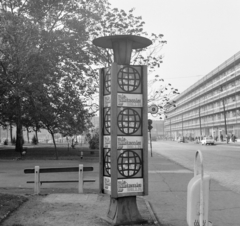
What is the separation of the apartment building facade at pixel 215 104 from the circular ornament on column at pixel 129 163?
56.9 meters

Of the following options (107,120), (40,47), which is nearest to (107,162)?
(107,120)

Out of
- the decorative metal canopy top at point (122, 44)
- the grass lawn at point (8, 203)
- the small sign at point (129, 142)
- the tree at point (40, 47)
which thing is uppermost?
the tree at point (40, 47)

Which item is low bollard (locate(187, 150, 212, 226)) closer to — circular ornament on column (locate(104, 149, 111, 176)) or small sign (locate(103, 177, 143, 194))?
small sign (locate(103, 177, 143, 194))

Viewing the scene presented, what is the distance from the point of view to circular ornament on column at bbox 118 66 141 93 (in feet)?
20.7

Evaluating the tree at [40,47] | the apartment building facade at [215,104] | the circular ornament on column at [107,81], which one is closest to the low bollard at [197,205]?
the circular ornament on column at [107,81]

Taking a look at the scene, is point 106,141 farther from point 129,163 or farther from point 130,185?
point 130,185

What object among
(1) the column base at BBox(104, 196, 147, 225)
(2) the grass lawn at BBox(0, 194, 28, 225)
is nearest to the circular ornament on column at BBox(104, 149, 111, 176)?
(1) the column base at BBox(104, 196, 147, 225)

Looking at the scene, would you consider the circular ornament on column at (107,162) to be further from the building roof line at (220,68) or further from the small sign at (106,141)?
the building roof line at (220,68)

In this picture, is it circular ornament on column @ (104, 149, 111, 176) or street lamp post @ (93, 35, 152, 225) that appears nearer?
street lamp post @ (93, 35, 152, 225)

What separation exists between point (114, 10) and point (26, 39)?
6.39 m

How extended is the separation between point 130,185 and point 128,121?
112 centimetres

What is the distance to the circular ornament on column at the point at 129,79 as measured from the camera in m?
6.30

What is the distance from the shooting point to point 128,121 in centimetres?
632

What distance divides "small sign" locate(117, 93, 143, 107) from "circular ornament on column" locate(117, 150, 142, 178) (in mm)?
828
